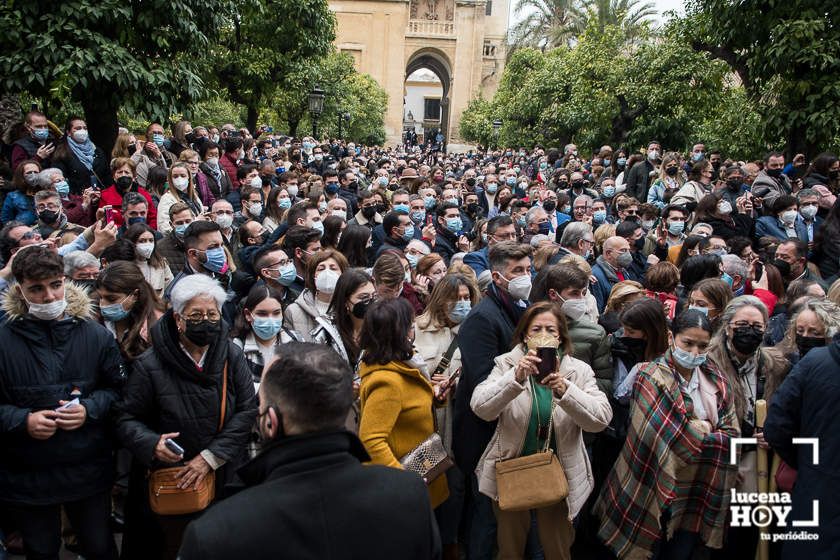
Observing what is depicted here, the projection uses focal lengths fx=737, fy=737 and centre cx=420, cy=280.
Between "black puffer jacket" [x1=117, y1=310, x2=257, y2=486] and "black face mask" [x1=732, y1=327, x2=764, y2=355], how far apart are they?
9.31ft

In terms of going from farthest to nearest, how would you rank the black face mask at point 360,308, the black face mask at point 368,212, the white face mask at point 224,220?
the black face mask at point 368,212 < the white face mask at point 224,220 < the black face mask at point 360,308

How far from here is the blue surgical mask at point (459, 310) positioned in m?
4.75

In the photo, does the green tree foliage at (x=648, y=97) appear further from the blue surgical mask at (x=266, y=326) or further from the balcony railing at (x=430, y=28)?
the balcony railing at (x=430, y=28)

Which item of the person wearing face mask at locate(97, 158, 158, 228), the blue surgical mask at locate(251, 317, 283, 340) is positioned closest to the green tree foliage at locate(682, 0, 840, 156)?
the person wearing face mask at locate(97, 158, 158, 228)

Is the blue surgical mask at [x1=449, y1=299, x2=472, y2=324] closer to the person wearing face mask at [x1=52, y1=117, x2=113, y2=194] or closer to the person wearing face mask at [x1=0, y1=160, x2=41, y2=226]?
the person wearing face mask at [x1=0, y1=160, x2=41, y2=226]

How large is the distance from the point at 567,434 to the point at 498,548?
86 centimetres

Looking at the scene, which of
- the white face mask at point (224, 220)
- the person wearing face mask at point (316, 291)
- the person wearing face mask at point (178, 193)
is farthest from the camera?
the person wearing face mask at point (178, 193)

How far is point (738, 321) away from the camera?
14.2 ft

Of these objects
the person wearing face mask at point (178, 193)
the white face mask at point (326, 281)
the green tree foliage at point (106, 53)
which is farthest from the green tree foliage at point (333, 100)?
the white face mask at point (326, 281)

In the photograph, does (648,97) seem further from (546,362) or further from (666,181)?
(546,362)

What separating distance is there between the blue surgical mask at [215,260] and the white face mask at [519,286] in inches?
93.4

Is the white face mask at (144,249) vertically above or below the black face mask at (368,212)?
above

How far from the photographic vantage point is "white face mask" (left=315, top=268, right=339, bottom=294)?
5054mm

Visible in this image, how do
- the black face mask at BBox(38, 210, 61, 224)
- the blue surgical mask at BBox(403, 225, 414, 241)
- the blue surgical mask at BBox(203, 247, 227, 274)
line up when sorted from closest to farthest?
the blue surgical mask at BBox(203, 247, 227, 274) → the black face mask at BBox(38, 210, 61, 224) → the blue surgical mask at BBox(403, 225, 414, 241)
